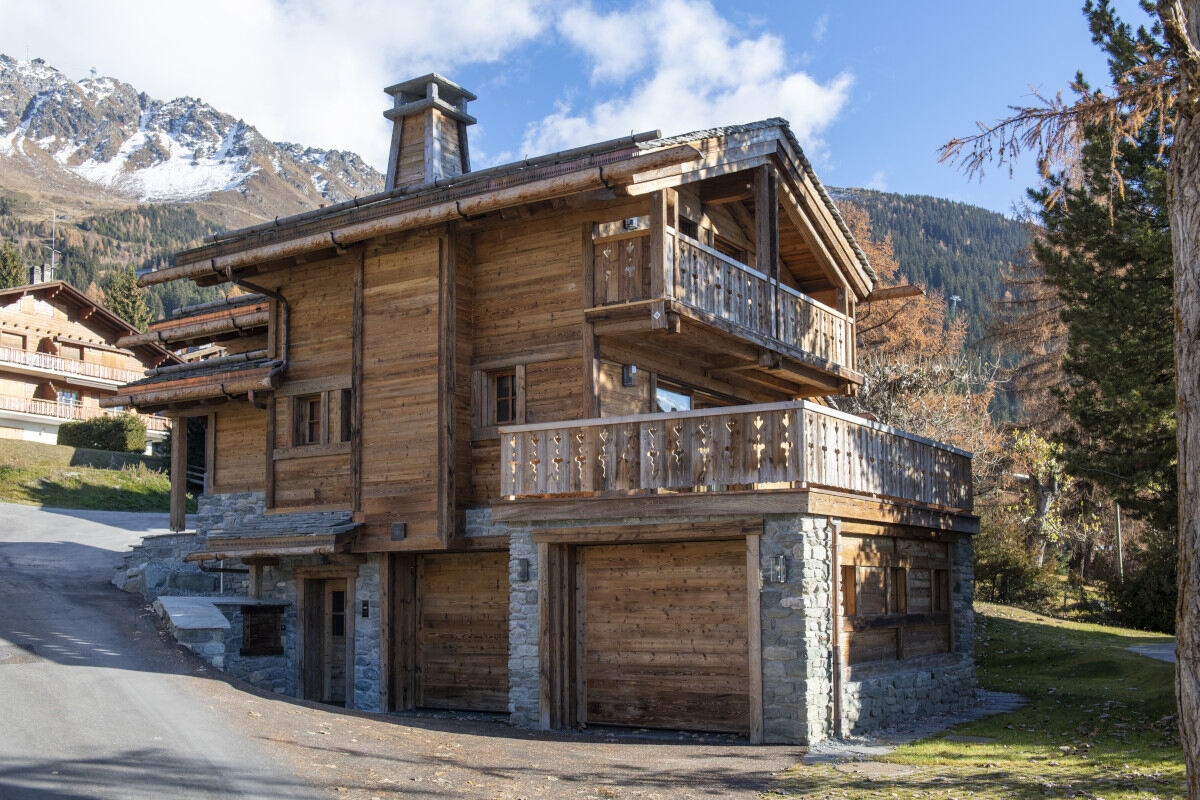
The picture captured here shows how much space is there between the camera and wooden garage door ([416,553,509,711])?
17.9m

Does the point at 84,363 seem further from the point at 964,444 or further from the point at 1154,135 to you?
the point at 1154,135

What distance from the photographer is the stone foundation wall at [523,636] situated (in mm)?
15531

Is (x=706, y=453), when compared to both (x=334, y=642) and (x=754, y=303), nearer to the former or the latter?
(x=754, y=303)

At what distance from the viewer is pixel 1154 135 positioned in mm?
17984

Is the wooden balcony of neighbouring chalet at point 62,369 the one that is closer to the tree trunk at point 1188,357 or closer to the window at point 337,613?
the window at point 337,613

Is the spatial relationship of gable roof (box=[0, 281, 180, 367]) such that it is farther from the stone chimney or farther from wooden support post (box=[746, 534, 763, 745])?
wooden support post (box=[746, 534, 763, 745])

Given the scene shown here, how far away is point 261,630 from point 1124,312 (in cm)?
1536

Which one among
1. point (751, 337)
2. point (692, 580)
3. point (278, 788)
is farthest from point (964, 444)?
point (278, 788)

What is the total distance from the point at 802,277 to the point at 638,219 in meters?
6.88

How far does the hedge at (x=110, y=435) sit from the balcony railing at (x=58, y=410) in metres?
2.71

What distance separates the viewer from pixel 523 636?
1570 cm

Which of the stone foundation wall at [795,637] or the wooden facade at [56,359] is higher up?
the wooden facade at [56,359]

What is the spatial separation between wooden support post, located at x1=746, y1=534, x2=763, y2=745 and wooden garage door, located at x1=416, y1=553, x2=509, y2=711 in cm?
512

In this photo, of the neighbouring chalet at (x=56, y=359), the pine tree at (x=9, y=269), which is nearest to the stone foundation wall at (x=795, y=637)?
the neighbouring chalet at (x=56, y=359)
